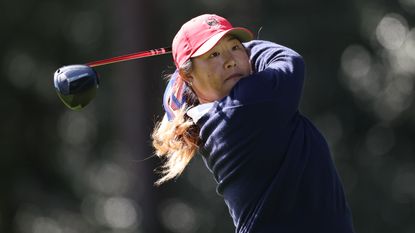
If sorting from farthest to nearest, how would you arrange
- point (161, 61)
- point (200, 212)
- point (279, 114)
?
point (200, 212), point (161, 61), point (279, 114)

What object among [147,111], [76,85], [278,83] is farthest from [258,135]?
[147,111]

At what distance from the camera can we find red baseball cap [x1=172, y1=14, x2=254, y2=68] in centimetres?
398

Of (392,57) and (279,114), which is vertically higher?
(279,114)

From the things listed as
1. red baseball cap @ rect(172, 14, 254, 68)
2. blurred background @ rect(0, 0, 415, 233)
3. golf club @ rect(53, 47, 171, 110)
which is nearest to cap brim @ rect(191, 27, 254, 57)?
red baseball cap @ rect(172, 14, 254, 68)

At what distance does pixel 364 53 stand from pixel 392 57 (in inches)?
16.1

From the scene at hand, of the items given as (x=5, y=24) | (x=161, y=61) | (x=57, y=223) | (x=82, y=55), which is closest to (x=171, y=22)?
(x=161, y=61)

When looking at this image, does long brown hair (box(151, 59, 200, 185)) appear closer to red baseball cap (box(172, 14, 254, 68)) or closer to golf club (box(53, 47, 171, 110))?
red baseball cap (box(172, 14, 254, 68))

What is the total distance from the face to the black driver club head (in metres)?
0.45

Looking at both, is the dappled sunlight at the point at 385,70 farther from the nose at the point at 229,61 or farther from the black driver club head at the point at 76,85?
the black driver club head at the point at 76,85

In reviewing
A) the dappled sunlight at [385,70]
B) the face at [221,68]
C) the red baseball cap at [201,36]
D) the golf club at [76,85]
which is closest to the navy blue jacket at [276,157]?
the face at [221,68]

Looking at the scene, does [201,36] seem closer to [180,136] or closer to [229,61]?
[229,61]

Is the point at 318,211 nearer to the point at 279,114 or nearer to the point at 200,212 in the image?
the point at 279,114

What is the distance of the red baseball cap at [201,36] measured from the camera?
398cm

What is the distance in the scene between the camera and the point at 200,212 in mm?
13430
